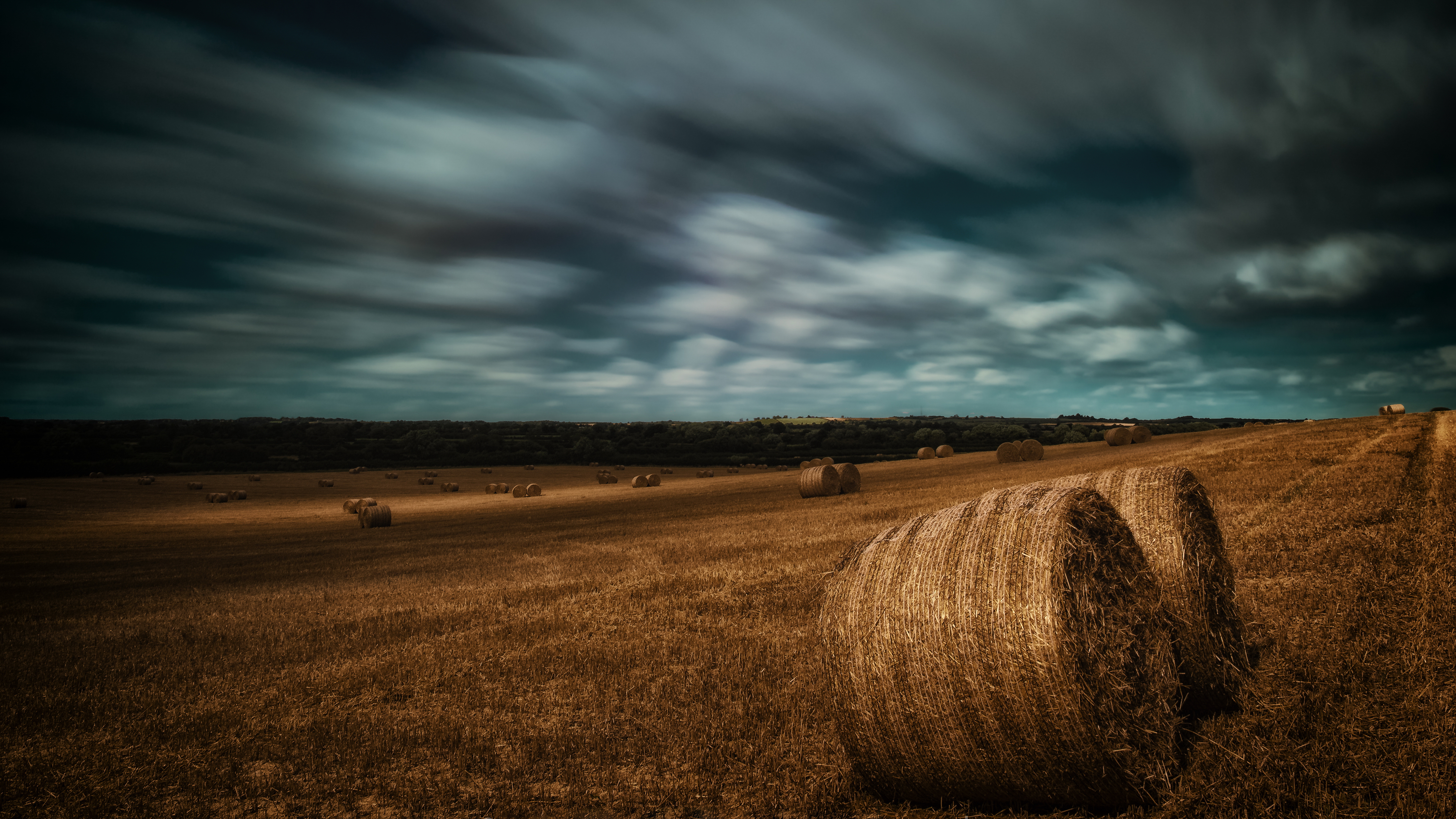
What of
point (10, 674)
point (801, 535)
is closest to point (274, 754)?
point (10, 674)

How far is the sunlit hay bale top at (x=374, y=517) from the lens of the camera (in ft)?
102

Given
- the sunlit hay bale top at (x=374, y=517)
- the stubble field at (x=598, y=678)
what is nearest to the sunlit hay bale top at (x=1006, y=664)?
the stubble field at (x=598, y=678)

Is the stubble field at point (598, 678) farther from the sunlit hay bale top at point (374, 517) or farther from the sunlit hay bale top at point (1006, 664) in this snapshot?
the sunlit hay bale top at point (374, 517)

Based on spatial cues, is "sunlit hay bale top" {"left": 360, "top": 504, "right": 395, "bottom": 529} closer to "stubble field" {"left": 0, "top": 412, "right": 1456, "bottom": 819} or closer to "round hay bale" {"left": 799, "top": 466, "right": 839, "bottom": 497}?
"stubble field" {"left": 0, "top": 412, "right": 1456, "bottom": 819}

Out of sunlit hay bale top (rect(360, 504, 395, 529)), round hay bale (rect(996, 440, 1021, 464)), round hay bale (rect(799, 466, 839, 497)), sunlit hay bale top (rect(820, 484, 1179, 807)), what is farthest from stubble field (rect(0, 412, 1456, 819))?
round hay bale (rect(996, 440, 1021, 464))

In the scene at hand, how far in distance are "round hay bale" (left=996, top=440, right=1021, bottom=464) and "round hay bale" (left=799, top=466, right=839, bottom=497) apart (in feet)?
43.1

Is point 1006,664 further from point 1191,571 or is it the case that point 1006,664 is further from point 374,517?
point 374,517

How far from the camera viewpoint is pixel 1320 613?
7152mm

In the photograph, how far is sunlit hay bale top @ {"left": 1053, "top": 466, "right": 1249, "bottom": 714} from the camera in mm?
5816

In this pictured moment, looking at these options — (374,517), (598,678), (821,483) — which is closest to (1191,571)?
(598,678)

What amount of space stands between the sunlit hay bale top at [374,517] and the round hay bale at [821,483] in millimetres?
17975

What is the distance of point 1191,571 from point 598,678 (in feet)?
18.8

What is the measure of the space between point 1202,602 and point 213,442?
94.3 meters

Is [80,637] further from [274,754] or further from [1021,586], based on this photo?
[1021,586]
